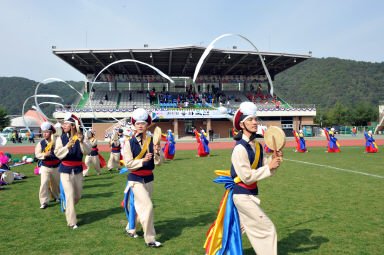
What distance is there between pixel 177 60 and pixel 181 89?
23.8 feet

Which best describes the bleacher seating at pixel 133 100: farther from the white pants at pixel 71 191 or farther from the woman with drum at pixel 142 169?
the woman with drum at pixel 142 169

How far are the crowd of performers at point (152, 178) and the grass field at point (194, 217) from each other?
0.42 m

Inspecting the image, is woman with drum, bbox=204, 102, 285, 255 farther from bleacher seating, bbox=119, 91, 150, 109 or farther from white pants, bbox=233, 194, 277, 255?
bleacher seating, bbox=119, 91, 150, 109

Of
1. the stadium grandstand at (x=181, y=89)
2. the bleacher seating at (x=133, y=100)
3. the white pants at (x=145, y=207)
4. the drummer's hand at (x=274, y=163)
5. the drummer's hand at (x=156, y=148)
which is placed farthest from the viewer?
the bleacher seating at (x=133, y=100)

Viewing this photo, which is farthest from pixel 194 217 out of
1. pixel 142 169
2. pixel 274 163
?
pixel 274 163

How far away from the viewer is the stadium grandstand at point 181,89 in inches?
1355

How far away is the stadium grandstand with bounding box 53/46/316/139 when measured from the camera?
3441 centimetres

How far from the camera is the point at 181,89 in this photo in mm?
42969

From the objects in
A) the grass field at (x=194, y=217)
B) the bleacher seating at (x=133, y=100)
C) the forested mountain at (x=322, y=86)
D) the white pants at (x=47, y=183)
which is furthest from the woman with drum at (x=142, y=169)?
the forested mountain at (x=322, y=86)

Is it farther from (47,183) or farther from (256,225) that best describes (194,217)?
(47,183)

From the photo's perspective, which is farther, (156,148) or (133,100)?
(133,100)

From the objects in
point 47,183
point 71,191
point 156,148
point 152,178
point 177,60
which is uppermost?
point 177,60

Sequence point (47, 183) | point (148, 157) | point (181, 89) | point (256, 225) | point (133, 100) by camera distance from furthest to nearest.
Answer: point (181, 89)
point (133, 100)
point (47, 183)
point (148, 157)
point (256, 225)

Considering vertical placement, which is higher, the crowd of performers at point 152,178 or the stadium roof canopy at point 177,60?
the stadium roof canopy at point 177,60
